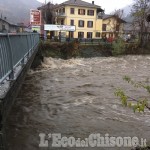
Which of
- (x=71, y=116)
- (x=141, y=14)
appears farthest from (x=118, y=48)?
(x=71, y=116)

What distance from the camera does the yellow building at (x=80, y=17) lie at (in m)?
63.2

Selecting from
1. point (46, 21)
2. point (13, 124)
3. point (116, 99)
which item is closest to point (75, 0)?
point (46, 21)

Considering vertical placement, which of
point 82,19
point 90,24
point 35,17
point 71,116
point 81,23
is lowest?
point 71,116

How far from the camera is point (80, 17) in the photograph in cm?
6475

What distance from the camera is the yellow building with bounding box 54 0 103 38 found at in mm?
63219

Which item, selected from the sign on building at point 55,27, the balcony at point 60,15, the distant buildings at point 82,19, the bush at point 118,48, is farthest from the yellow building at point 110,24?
the bush at point 118,48

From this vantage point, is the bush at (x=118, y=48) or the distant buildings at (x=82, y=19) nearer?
the bush at (x=118, y=48)

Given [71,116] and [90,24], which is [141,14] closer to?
[90,24]

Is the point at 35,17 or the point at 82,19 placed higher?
the point at 82,19

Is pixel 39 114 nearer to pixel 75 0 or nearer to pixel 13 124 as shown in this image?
pixel 13 124

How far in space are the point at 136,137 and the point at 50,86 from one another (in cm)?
1067

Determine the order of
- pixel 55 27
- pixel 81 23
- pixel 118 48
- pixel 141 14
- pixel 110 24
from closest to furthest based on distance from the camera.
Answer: pixel 118 48 → pixel 55 27 → pixel 141 14 → pixel 81 23 → pixel 110 24

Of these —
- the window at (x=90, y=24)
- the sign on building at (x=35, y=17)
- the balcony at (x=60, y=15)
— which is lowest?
the window at (x=90, y=24)

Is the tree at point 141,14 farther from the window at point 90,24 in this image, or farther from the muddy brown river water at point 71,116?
the muddy brown river water at point 71,116
